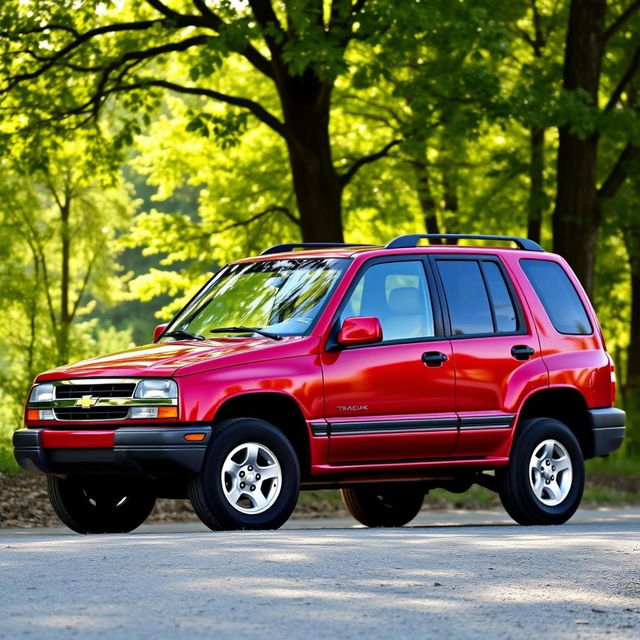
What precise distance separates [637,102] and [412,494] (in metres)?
18.3

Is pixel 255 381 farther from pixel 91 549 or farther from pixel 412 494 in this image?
pixel 412 494

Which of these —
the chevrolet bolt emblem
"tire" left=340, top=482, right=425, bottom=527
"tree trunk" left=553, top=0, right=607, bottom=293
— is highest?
"tree trunk" left=553, top=0, right=607, bottom=293

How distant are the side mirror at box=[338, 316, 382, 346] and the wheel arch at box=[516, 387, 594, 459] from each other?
1993 millimetres

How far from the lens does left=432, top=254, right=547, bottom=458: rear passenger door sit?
12352 millimetres

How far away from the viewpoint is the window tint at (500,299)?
12758 mm

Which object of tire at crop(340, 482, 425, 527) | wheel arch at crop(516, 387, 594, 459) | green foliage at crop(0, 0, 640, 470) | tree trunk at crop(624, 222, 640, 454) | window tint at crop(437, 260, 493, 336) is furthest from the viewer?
tree trunk at crop(624, 222, 640, 454)

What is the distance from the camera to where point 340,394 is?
37.9ft

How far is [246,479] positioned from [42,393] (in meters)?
1.59

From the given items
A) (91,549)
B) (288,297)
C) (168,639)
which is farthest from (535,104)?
(168,639)

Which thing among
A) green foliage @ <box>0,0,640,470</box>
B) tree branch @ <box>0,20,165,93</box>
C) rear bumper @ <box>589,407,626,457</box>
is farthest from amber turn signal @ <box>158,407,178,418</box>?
tree branch @ <box>0,20,165,93</box>

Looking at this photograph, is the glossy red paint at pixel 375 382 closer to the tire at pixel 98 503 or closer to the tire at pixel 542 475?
the tire at pixel 542 475

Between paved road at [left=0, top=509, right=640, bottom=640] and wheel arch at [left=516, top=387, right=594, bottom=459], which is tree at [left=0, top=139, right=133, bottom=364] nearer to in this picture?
wheel arch at [left=516, top=387, right=594, bottom=459]

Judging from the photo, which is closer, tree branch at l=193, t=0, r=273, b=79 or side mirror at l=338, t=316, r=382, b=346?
side mirror at l=338, t=316, r=382, b=346

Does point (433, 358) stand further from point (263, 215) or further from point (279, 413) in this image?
point (263, 215)
